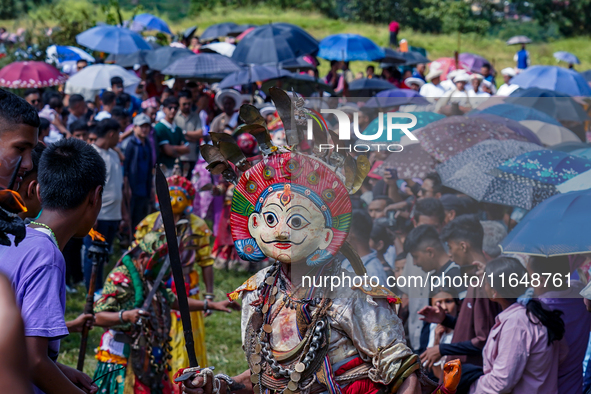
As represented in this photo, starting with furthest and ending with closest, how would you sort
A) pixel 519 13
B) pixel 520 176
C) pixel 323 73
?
pixel 519 13, pixel 323 73, pixel 520 176

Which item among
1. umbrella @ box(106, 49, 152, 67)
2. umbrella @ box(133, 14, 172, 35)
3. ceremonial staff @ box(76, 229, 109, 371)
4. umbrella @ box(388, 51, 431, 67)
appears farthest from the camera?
umbrella @ box(133, 14, 172, 35)

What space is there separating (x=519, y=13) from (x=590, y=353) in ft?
133

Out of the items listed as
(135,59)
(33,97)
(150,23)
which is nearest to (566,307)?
(33,97)

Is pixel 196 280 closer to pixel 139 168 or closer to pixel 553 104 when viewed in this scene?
pixel 139 168

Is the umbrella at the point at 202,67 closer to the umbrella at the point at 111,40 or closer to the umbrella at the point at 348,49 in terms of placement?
the umbrella at the point at 348,49

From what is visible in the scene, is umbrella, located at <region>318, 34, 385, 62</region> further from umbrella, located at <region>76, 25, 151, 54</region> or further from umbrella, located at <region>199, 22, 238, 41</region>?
umbrella, located at <region>199, 22, 238, 41</region>

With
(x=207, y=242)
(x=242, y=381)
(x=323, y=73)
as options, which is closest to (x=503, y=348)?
(x=242, y=381)

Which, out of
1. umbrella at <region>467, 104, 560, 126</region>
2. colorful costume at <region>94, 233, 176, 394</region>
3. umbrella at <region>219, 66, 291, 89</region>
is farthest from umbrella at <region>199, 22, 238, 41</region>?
colorful costume at <region>94, 233, 176, 394</region>

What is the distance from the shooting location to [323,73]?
74.9 feet

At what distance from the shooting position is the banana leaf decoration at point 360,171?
9.49ft

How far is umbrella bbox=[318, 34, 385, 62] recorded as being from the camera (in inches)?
484

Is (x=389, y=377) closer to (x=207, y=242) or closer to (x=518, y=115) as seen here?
(x=207, y=242)

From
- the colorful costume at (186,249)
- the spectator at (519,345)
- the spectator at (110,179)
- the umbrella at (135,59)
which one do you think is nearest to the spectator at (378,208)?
the colorful costume at (186,249)

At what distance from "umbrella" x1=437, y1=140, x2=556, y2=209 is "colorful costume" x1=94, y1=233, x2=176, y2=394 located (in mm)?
2547
